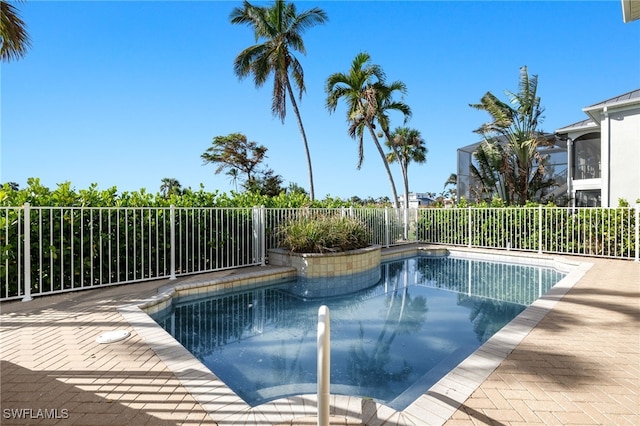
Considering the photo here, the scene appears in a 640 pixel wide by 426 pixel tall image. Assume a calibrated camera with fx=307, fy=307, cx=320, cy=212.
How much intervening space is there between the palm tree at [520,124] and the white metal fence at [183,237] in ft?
11.2

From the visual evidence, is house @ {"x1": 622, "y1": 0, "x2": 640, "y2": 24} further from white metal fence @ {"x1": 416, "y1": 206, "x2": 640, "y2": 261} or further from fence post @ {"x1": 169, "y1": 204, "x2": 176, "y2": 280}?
fence post @ {"x1": 169, "y1": 204, "x2": 176, "y2": 280}

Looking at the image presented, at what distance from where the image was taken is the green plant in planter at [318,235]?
291 inches

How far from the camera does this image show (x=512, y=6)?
346 inches

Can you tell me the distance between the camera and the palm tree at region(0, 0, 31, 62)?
488 centimetres

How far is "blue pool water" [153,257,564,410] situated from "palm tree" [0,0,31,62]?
508cm

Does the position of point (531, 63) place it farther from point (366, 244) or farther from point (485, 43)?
point (366, 244)

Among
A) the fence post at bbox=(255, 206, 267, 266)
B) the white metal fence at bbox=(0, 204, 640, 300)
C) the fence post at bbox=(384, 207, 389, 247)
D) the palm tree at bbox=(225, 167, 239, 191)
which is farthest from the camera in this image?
the palm tree at bbox=(225, 167, 239, 191)

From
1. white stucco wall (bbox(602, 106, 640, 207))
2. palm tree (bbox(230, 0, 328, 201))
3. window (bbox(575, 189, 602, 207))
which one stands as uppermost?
palm tree (bbox(230, 0, 328, 201))

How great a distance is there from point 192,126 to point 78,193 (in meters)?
13.4

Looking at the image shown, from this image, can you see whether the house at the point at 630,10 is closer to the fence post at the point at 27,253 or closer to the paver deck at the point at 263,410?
the paver deck at the point at 263,410

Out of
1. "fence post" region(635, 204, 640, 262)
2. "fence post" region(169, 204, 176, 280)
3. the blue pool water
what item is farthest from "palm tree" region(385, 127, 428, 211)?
"fence post" region(169, 204, 176, 280)

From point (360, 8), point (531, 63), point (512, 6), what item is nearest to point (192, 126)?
point (360, 8)

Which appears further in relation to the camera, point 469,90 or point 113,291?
point 469,90

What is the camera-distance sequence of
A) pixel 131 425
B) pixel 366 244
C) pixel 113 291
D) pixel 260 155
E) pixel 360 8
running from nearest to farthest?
pixel 131 425 < pixel 113 291 < pixel 366 244 < pixel 360 8 < pixel 260 155
